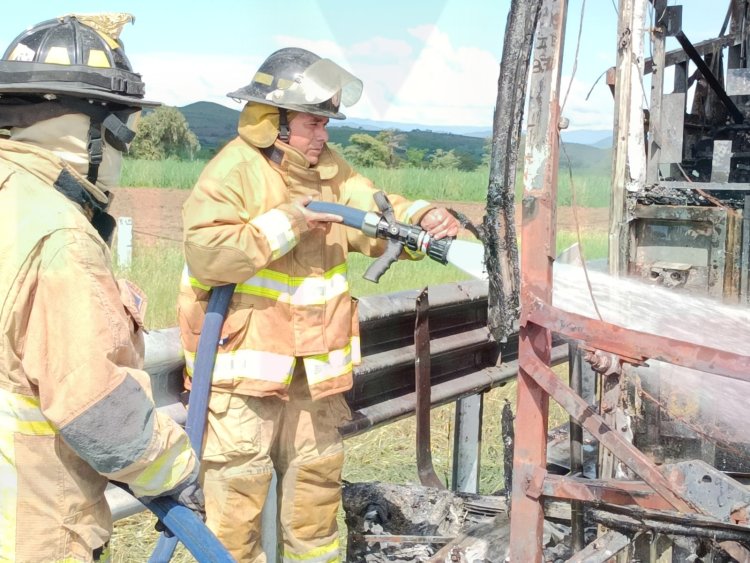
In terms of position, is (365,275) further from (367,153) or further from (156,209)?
(156,209)

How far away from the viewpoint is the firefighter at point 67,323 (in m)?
1.78

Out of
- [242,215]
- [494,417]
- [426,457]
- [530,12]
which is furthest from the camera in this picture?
[494,417]

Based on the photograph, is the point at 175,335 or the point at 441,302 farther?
the point at 441,302

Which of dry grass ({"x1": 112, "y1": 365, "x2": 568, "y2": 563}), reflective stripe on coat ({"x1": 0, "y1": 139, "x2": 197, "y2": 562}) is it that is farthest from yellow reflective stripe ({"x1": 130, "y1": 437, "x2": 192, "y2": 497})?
dry grass ({"x1": 112, "y1": 365, "x2": 568, "y2": 563})

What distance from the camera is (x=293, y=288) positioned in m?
3.15

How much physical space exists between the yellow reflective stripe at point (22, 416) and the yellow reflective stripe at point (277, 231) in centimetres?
119

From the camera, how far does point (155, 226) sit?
1478 centimetres

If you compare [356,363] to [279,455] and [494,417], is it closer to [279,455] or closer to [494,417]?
[279,455]

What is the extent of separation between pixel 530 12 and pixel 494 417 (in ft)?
12.6

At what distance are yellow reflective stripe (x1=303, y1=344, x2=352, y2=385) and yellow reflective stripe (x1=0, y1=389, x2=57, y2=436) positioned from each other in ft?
4.31

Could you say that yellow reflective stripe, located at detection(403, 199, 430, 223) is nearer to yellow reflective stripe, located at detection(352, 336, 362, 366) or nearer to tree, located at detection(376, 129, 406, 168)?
yellow reflective stripe, located at detection(352, 336, 362, 366)

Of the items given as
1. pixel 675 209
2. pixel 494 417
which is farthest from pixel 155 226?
pixel 675 209

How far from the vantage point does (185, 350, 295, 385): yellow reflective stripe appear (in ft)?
9.89

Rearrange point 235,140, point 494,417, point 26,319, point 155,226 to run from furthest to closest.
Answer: point 155,226
point 494,417
point 235,140
point 26,319
